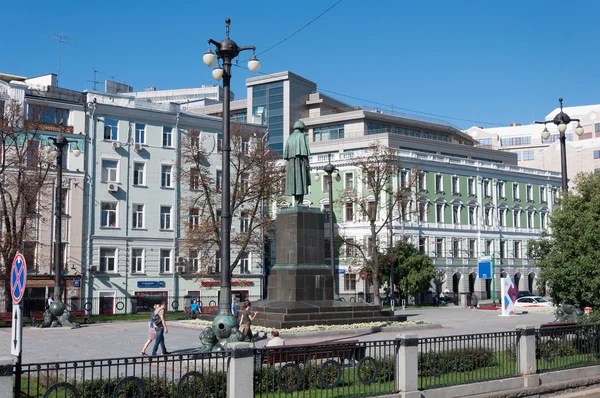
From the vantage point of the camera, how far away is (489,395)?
47.2ft

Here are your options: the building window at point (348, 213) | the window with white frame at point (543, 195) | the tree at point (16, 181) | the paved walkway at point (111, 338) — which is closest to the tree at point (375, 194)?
the building window at point (348, 213)

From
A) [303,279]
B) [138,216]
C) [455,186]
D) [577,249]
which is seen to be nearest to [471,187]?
[455,186]

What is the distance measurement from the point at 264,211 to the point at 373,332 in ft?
97.2

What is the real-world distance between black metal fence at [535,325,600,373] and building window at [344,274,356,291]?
45050 millimetres

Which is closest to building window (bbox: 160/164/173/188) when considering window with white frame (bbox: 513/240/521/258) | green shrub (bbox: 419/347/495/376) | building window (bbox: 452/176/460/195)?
building window (bbox: 452/176/460/195)

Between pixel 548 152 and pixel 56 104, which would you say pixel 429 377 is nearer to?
pixel 56 104

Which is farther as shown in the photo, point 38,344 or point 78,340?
point 78,340

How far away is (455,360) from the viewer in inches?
561

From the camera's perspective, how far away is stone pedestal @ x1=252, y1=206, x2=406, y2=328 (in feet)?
84.5

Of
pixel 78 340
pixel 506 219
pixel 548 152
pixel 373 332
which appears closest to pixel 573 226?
pixel 373 332

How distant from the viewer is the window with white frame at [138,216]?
50441 mm

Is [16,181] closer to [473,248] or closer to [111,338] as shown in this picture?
[111,338]

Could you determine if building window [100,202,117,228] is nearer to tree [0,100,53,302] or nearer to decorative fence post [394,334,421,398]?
tree [0,100,53,302]

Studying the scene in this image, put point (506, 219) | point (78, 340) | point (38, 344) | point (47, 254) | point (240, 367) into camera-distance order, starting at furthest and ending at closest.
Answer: point (506, 219)
point (47, 254)
point (78, 340)
point (38, 344)
point (240, 367)
